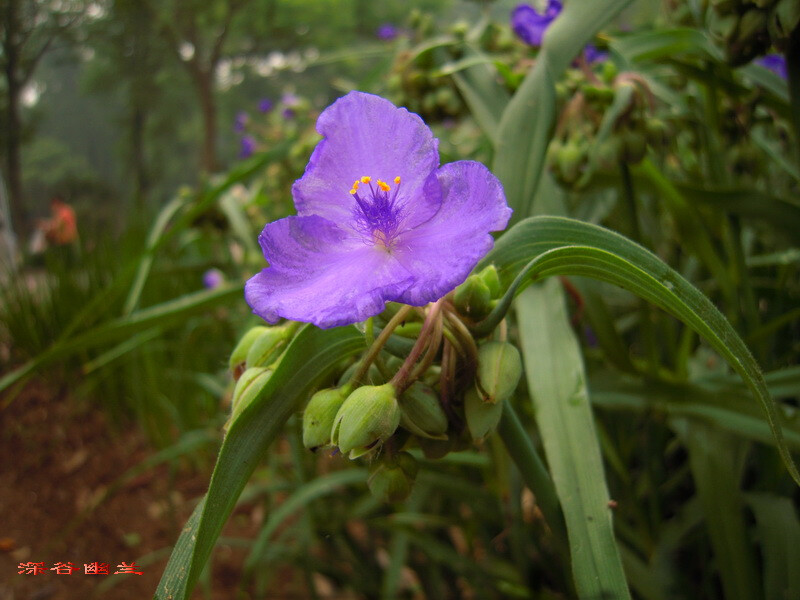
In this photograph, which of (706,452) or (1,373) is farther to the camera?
(1,373)

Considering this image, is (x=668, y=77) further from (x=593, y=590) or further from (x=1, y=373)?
(x=1, y=373)

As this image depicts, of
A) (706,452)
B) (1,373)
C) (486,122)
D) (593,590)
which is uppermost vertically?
(486,122)

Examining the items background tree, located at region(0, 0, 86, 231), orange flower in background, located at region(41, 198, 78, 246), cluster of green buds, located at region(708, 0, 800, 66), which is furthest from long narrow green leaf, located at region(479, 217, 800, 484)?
orange flower in background, located at region(41, 198, 78, 246)

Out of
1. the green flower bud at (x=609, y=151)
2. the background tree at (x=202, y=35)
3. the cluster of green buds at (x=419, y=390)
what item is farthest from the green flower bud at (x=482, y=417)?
the background tree at (x=202, y=35)

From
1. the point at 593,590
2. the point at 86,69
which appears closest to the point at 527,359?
the point at 593,590

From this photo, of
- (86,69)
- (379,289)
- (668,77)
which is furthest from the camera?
(86,69)

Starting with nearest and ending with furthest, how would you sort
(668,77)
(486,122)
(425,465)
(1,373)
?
(486,122)
(425,465)
(668,77)
(1,373)

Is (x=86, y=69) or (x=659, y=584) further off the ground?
(x=86, y=69)
